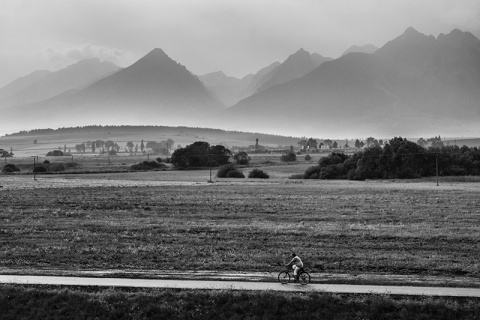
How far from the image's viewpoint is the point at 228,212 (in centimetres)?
4778

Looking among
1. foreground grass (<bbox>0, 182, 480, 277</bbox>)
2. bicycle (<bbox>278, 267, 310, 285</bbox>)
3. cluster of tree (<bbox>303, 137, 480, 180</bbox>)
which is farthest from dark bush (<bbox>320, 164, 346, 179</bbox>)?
bicycle (<bbox>278, 267, 310, 285</bbox>)

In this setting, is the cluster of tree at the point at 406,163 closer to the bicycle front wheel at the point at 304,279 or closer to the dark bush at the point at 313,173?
the dark bush at the point at 313,173

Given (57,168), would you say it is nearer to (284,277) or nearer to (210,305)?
(284,277)

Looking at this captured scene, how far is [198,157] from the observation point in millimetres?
142500

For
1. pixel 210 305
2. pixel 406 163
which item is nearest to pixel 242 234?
Result: pixel 210 305

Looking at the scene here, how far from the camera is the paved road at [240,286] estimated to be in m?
21.3

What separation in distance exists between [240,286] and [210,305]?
52.5 inches

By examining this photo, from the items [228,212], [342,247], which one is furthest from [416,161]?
[342,247]

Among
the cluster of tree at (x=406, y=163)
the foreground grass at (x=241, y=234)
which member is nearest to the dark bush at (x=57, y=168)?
the cluster of tree at (x=406, y=163)

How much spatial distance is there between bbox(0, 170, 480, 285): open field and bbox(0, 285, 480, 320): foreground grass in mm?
3588

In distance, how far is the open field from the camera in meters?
26.1

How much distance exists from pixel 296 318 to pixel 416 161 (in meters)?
90.1

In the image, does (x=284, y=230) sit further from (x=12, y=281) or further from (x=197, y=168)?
(x=197, y=168)

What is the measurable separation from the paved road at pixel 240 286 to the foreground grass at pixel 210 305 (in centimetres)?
46
